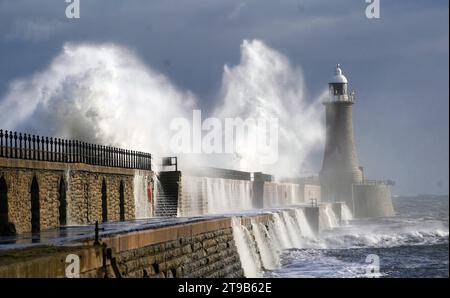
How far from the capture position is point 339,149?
86812 millimetres

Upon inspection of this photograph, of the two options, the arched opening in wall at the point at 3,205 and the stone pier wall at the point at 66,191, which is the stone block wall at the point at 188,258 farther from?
the arched opening in wall at the point at 3,205

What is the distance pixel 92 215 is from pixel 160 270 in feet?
36.8

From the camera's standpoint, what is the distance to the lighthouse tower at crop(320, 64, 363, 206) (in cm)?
8588

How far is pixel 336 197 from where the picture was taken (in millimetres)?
88125

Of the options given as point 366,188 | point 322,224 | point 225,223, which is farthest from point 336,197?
point 225,223

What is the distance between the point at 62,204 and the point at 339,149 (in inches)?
2464

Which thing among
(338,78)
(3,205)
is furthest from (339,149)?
(3,205)

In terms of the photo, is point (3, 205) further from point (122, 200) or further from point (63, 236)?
point (122, 200)

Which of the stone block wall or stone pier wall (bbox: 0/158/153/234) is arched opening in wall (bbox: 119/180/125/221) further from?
the stone block wall

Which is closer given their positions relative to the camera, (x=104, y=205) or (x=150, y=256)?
(x=150, y=256)

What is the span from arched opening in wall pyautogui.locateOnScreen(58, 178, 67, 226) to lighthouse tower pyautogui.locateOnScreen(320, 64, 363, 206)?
6128 centimetres

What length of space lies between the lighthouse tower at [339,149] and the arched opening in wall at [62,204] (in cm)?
6128
